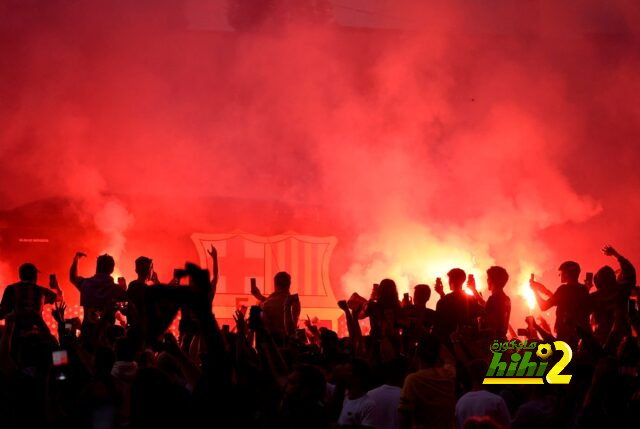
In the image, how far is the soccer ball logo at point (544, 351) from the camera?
14.7 ft

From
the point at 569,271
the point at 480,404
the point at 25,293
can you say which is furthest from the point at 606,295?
the point at 25,293

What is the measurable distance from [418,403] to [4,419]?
2062 millimetres

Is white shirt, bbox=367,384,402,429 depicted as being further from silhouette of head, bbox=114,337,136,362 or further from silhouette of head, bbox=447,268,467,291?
silhouette of head, bbox=447,268,467,291

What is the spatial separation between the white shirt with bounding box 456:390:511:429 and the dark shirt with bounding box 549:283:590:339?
2.21m

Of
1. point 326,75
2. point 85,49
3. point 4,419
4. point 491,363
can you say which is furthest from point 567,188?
point 4,419

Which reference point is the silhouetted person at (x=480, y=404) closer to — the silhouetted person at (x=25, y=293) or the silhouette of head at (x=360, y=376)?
the silhouette of head at (x=360, y=376)

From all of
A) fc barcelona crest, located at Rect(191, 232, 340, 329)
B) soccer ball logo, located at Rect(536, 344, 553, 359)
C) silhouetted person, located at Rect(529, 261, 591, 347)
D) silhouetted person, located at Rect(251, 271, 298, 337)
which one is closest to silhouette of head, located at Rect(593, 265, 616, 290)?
silhouetted person, located at Rect(529, 261, 591, 347)

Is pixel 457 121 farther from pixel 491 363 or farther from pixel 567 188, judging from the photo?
pixel 491 363

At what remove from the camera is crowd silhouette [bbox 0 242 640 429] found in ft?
9.43

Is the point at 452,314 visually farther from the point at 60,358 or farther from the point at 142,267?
the point at 60,358

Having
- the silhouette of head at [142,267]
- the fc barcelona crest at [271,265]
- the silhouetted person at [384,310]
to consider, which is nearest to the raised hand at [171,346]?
the silhouetted person at [384,310]

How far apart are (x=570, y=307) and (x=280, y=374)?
2.87 m

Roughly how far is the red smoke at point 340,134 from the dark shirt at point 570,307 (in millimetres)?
7686

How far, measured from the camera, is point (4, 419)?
15.0ft
